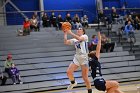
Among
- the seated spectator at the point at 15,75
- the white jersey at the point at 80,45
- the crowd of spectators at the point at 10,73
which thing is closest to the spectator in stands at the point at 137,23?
the crowd of spectators at the point at 10,73

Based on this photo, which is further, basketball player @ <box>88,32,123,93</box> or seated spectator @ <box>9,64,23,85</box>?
seated spectator @ <box>9,64,23,85</box>

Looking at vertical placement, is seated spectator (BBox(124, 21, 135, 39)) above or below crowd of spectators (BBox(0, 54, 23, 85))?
above

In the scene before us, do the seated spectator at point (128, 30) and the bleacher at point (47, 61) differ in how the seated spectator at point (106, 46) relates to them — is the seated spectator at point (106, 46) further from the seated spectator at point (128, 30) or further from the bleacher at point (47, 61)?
the seated spectator at point (128, 30)

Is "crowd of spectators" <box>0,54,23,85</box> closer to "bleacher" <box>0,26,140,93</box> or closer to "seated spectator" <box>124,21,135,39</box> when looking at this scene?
"bleacher" <box>0,26,140,93</box>

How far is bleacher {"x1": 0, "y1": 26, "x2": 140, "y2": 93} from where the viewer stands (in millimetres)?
12757

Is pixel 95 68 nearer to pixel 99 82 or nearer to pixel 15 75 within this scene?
pixel 99 82

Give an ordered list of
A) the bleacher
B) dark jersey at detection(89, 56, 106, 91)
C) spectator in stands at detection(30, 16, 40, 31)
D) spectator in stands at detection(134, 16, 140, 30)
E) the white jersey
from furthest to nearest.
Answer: spectator in stands at detection(134, 16, 140, 30) < spectator in stands at detection(30, 16, 40, 31) < the bleacher < the white jersey < dark jersey at detection(89, 56, 106, 91)

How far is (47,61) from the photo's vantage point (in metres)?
14.4

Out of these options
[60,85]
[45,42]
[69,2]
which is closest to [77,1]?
[69,2]

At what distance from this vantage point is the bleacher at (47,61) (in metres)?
12.8

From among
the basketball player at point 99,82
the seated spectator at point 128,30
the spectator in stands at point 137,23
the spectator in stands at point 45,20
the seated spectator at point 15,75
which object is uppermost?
the spectator in stands at point 45,20

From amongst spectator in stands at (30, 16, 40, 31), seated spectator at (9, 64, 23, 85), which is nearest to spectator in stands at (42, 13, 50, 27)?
spectator in stands at (30, 16, 40, 31)

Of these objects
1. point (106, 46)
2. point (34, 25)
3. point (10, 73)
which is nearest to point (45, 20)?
point (34, 25)

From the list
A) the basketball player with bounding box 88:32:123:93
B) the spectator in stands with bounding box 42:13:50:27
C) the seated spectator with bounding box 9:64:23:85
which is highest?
the spectator in stands with bounding box 42:13:50:27
